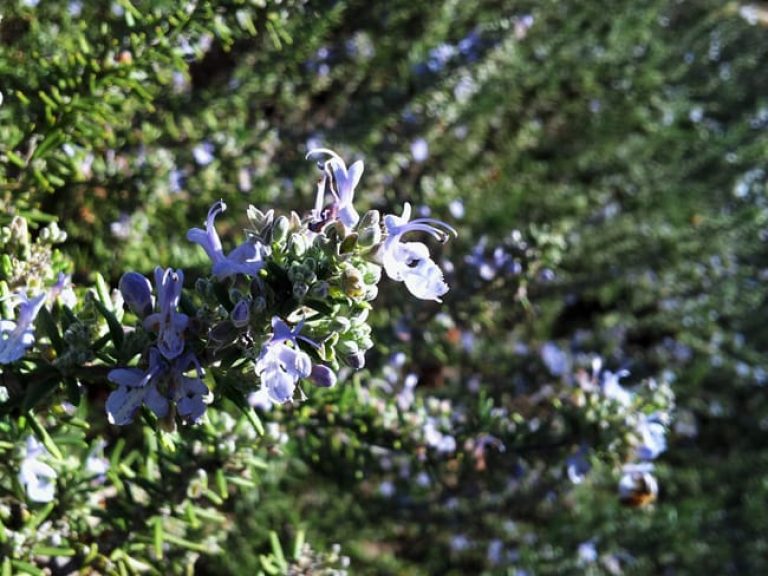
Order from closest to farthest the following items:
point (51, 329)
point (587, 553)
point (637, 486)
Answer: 1. point (51, 329)
2. point (637, 486)
3. point (587, 553)

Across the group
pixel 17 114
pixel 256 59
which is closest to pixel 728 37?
pixel 256 59

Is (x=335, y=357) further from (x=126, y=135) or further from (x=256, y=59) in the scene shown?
(x=256, y=59)

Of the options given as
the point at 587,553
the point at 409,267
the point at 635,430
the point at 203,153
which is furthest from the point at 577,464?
the point at 203,153

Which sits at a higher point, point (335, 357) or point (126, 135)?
point (126, 135)

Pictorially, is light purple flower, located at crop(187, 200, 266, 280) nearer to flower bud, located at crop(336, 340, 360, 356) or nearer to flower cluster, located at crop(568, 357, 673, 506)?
flower bud, located at crop(336, 340, 360, 356)

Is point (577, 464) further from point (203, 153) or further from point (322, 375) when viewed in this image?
point (203, 153)
